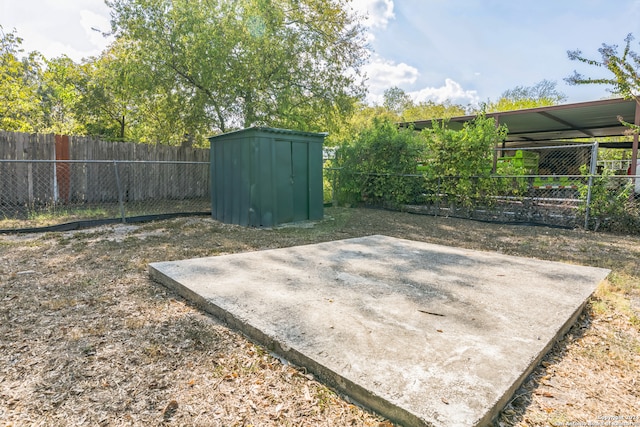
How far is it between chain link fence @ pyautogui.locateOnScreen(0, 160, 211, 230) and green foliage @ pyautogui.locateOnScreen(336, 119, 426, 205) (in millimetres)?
3998

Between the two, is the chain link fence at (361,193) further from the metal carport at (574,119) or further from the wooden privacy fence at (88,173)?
the metal carport at (574,119)

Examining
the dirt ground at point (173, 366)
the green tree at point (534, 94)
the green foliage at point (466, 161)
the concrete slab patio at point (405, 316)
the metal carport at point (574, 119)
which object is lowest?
the dirt ground at point (173, 366)

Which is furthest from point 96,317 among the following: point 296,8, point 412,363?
point 296,8

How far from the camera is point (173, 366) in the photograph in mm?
1777

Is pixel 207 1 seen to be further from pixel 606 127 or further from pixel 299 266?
pixel 606 127

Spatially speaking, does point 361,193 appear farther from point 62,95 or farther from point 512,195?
point 62,95

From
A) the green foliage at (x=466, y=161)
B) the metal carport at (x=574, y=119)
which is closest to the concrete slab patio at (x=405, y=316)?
the green foliage at (x=466, y=161)

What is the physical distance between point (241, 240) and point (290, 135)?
8.57 feet

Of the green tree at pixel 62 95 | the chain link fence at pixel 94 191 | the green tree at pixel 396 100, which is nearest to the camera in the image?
the chain link fence at pixel 94 191

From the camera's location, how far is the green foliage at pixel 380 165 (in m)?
9.10

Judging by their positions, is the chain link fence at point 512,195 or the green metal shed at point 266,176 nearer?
the chain link fence at point 512,195

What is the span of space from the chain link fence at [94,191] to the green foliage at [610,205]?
7.97 meters

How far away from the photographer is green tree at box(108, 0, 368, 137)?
28.6ft

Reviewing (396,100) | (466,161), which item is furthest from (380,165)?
(396,100)
